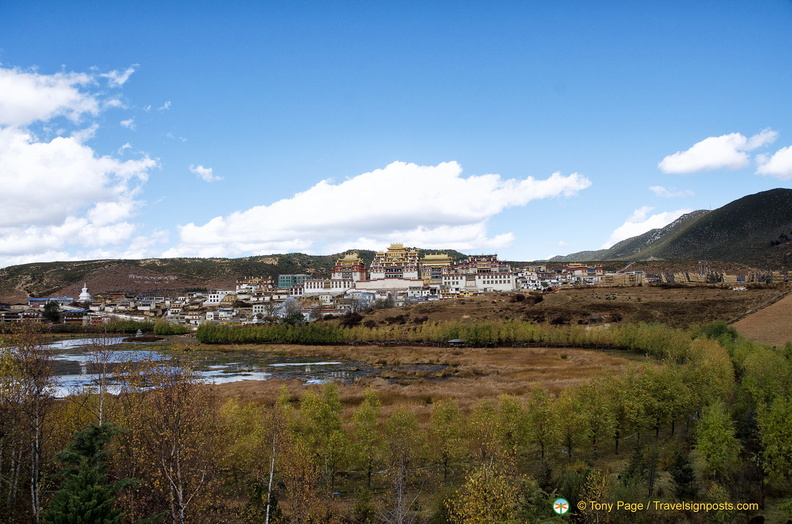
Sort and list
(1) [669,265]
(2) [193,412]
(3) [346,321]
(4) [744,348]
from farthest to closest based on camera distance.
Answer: (1) [669,265] → (3) [346,321] → (4) [744,348] → (2) [193,412]

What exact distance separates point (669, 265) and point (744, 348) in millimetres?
138143

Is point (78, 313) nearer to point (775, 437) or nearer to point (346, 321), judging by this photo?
point (346, 321)

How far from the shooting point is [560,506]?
18438mm

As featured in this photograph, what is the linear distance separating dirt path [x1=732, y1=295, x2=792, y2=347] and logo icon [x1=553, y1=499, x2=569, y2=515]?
160ft

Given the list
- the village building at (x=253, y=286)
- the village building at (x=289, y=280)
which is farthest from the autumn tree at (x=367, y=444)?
the village building at (x=289, y=280)

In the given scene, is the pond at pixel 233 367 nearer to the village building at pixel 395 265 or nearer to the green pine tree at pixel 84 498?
the green pine tree at pixel 84 498

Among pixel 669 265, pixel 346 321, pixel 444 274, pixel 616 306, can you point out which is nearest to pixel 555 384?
pixel 616 306

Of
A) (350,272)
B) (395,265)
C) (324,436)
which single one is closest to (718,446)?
(324,436)

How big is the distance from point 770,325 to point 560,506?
6211cm

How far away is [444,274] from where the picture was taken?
152 m

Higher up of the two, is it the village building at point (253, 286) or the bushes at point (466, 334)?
the village building at point (253, 286)

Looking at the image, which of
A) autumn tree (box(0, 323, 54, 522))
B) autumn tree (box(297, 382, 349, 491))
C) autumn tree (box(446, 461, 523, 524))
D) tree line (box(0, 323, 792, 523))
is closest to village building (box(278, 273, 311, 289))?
tree line (box(0, 323, 792, 523))

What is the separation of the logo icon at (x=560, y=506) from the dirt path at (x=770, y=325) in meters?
48.7

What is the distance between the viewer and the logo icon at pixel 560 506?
59.8 ft
